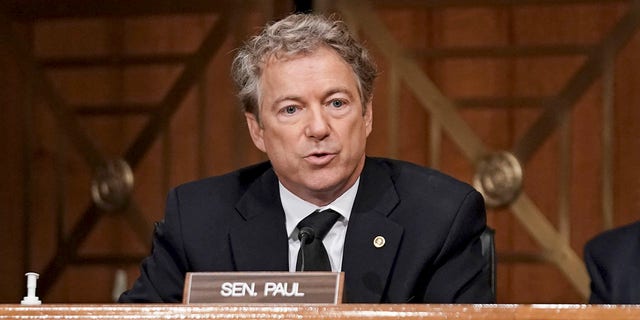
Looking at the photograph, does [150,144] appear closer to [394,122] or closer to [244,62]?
[394,122]

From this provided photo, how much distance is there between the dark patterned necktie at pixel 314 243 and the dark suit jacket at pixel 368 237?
0.15 ft

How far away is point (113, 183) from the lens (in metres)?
4.86

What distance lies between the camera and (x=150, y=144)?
484cm

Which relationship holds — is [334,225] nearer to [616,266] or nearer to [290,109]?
[290,109]

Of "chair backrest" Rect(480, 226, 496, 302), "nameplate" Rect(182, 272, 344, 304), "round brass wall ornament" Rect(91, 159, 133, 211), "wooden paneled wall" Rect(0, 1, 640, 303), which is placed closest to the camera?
"nameplate" Rect(182, 272, 344, 304)

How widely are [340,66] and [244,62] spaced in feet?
0.71

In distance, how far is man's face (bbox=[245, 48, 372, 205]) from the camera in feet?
7.66

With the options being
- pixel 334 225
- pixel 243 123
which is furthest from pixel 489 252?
pixel 243 123

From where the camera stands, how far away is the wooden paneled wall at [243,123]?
173 inches

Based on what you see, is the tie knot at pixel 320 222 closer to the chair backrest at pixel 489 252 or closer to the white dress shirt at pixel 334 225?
the white dress shirt at pixel 334 225

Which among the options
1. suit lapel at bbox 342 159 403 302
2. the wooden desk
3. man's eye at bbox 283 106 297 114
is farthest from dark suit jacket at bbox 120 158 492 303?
the wooden desk

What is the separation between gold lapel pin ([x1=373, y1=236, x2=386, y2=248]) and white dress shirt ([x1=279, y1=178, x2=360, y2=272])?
0.22 ft

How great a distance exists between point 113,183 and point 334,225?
257cm

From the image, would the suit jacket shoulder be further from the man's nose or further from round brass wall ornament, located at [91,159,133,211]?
round brass wall ornament, located at [91,159,133,211]
